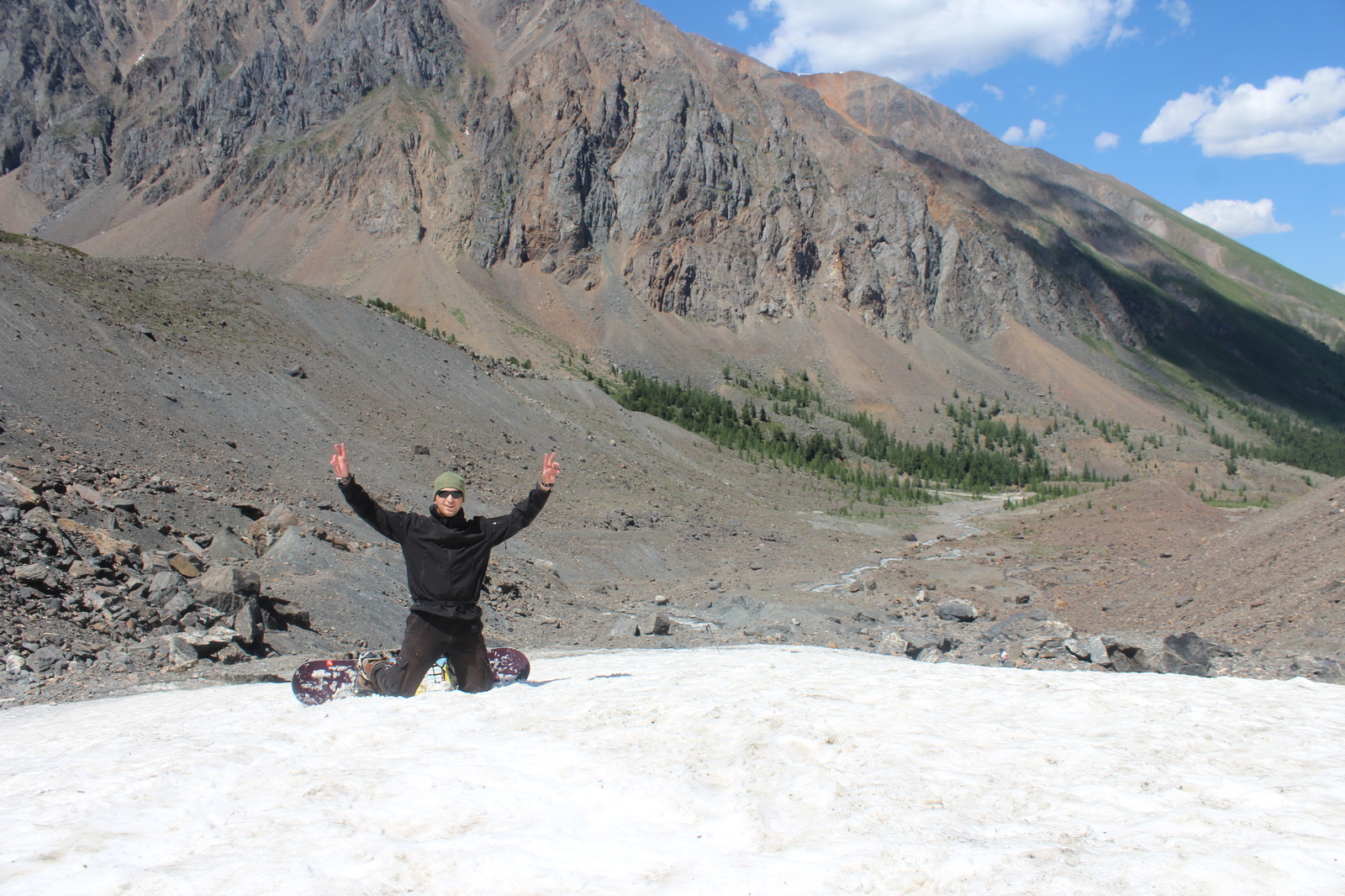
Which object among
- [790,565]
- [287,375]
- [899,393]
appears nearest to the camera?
[790,565]

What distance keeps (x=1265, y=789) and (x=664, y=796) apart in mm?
3704

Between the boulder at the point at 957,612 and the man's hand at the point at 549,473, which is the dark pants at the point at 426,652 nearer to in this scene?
the man's hand at the point at 549,473

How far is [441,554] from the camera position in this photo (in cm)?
686

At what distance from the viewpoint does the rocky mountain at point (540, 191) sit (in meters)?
80.6

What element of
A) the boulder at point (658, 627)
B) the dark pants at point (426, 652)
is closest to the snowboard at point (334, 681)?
the dark pants at point (426, 652)

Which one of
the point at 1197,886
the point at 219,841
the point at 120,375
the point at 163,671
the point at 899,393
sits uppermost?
the point at 899,393

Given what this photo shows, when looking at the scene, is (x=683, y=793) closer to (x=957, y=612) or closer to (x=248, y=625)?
(x=248, y=625)

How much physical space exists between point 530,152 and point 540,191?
5390 mm

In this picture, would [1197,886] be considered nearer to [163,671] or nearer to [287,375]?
[163,671]

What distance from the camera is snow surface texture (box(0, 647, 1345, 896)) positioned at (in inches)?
156

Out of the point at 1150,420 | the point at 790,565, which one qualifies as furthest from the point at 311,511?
the point at 1150,420

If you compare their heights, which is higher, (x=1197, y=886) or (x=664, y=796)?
(x=1197, y=886)

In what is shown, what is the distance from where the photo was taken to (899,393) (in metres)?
80.6

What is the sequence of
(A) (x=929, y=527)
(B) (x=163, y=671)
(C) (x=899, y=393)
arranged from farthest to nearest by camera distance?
(C) (x=899, y=393), (A) (x=929, y=527), (B) (x=163, y=671)
